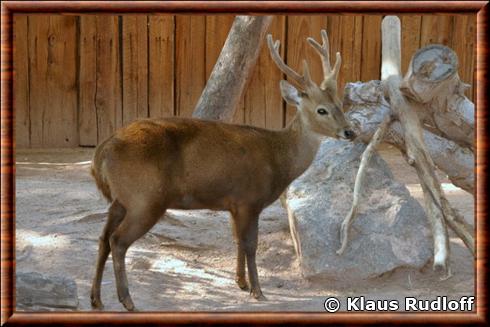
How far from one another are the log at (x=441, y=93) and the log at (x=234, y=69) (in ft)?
6.32

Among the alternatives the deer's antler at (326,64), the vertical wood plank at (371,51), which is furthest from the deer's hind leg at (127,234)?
the vertical wood plank at (371,51)

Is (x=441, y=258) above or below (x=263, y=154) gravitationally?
below

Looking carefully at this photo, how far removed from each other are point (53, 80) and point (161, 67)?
5.12 feet

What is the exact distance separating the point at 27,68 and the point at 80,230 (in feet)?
16.6

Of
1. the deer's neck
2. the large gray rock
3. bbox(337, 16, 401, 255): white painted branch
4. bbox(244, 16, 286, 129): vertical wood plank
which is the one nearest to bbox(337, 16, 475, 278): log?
bbox(337, 16, 401, 255): white painted branch

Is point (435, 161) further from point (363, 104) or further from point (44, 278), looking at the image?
point (44, 278)

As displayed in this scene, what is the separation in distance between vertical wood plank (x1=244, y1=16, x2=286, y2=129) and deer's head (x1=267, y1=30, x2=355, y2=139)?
491cm

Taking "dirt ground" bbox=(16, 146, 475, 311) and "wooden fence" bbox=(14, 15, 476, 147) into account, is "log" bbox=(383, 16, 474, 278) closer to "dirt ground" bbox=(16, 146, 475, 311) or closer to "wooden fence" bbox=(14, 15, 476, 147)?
"dirt ground" bbox=(16, 146, 475, 311)

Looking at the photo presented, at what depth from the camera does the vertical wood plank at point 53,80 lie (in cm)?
1161

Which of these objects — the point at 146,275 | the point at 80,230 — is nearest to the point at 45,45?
the point at 80,230

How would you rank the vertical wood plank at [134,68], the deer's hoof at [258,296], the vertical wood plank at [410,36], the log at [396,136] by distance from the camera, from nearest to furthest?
the deer's hoof at [258,296] < the log at [396,136] < the vertical wood plank at [134,68] < the vertical wood plank at [410,36]

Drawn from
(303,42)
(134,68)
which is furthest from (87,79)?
(303,42)

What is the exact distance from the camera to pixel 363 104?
24.8 ft

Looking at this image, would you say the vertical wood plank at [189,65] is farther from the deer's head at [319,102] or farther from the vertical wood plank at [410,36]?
the deer's head at [319,102]
